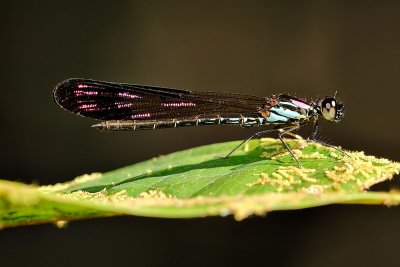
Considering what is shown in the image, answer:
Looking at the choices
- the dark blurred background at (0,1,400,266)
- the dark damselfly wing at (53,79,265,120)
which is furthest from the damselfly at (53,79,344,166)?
the dark blurred background at (0,1,400,266)

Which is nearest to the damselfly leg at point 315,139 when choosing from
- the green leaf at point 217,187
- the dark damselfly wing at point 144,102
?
the green leaf at point 217,187

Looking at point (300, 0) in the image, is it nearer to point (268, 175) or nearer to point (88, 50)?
point (88, 50)

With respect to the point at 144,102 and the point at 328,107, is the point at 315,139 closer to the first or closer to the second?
the point at 328,107

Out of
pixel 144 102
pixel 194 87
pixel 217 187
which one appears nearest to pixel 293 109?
pixel 144 102

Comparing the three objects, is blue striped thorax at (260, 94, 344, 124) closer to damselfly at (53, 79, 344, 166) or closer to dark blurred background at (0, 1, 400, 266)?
damselfly at (53, 79, 344, 166)

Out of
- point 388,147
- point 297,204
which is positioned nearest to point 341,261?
point 388,147

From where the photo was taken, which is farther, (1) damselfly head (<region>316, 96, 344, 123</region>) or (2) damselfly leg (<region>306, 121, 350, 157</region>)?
(1) damselfly head (<region>316, 96, 344, 123</region>)
